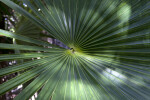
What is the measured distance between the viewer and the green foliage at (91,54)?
80cm

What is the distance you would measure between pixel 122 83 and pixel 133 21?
480 mm

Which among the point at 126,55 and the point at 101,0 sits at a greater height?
the point at 101,0

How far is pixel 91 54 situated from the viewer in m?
1.04

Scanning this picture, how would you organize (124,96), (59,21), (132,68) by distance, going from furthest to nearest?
(59,21), (132,68), (124,96)

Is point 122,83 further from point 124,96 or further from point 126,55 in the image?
point 126,55

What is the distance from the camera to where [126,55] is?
3.04 ft

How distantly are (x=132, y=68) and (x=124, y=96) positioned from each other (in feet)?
0.78

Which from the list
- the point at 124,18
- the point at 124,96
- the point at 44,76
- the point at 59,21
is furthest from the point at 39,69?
the point at 124,18

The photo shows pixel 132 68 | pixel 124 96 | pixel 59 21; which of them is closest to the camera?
pixel 124 96

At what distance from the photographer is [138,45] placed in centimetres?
88

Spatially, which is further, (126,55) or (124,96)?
(126,55)

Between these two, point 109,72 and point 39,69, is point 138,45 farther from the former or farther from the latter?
point 39,69

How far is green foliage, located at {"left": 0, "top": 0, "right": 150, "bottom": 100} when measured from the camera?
80 cm

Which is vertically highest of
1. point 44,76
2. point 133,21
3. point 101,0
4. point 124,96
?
point 101,0
